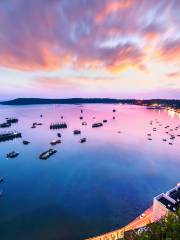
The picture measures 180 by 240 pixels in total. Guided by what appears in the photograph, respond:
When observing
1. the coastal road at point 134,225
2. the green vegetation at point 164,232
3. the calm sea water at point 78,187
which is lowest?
the calm sea water at point 78,187

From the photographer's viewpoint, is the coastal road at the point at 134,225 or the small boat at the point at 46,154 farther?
the small boat at the point at 46,154

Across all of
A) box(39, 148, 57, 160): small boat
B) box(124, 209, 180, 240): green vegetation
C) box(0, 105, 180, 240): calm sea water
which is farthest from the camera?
box(39, 148, 57, 160): small boat

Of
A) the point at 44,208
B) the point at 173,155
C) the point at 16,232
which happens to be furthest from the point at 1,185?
the point at 173,155

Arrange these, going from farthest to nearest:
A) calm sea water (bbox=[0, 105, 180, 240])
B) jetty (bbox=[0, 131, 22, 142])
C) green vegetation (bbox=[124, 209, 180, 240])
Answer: jetty (bbox=[0, 131, 22, 142]) → calm sea water (bbox=[0, 105, 180, 240]) → green vegetation (bbox=[124, 209, 180, 240])

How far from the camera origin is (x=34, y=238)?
137 ft

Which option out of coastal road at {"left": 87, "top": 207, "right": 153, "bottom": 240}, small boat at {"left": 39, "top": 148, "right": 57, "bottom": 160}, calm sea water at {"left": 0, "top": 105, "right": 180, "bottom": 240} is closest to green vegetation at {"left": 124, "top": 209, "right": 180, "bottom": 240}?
coastal road at {"left": 87, "top": 207, "right": 153, "bottom": 240}

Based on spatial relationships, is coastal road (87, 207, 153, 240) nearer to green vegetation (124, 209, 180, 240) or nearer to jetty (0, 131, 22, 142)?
green vegetation (124, 209, 180, 240)

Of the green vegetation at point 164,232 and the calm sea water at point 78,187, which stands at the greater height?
the green vegetation at point 164,232

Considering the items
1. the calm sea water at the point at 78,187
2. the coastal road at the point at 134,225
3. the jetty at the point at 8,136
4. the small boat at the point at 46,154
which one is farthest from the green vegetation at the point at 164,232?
the jetty at the point at 8,136

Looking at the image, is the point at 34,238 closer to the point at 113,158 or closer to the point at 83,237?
the point at 83,237

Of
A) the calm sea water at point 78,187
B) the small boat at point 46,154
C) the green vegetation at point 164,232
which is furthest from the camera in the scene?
the small boat at point 46,154

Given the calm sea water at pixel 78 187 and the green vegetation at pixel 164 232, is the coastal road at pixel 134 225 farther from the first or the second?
the green vegetation at pixel 164 232

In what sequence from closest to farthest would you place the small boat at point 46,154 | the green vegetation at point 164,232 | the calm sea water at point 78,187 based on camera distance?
the green vegetation at point 164,232, the calm sea water at point 78,187, the small boat at point 46,154

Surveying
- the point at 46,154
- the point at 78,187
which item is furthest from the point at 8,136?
the point at 78,187
